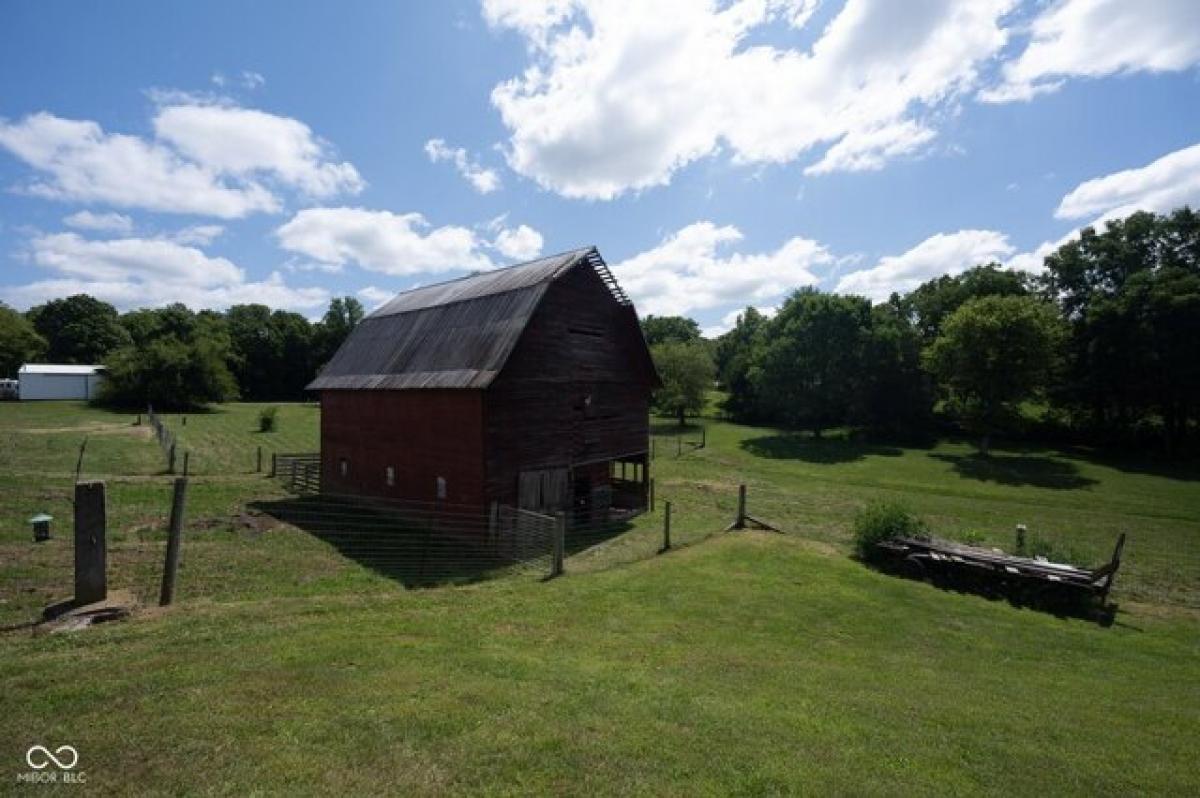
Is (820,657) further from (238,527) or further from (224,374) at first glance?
(224,374)

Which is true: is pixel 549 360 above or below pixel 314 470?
above

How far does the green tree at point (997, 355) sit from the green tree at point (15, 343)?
11432 centimetres

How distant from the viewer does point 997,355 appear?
42.5 metres

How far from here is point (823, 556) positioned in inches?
639

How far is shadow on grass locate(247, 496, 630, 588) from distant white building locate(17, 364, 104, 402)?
6339 centimetres

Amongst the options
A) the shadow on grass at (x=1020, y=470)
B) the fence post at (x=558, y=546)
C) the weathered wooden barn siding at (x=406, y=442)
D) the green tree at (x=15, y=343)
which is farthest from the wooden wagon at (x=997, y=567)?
the green tree at (x=15, y=343)

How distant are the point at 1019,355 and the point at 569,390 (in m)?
39.4

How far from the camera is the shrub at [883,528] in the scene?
52.3ft

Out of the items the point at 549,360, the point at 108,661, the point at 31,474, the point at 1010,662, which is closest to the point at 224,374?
the point at 31,474

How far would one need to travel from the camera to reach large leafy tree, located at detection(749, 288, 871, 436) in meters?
52.9

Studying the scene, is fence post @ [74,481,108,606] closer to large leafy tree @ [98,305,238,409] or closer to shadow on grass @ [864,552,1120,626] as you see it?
shadow on grass @ [864,552,1120,626]

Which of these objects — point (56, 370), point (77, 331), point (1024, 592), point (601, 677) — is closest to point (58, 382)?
point (56, 370)

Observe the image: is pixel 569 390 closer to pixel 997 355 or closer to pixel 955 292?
pixel 997 355

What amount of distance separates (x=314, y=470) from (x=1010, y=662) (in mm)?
28644
